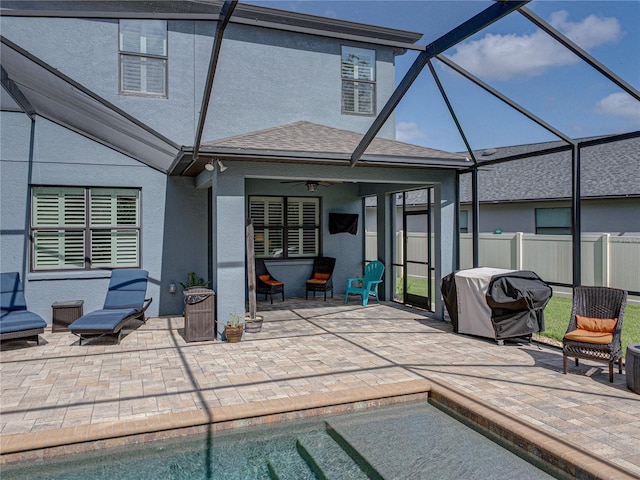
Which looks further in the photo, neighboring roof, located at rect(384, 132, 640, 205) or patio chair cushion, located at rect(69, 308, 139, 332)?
neighboring roof, located at rect(384, 132, 640, 205)

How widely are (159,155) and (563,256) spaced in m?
10.6

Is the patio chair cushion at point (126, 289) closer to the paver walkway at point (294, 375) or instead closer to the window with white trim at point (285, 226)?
the paver walkway at point (294, 375)

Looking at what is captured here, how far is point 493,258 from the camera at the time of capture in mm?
14727

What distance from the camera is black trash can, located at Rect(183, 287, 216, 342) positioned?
7570 millimetres

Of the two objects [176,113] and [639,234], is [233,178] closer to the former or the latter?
[176,113]

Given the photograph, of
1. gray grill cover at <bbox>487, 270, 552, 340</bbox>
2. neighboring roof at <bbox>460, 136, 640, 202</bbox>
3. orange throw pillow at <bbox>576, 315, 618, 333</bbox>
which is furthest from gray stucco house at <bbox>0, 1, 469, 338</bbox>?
neighboring roof at <bbox>460, 136, 640, 202</bbox>

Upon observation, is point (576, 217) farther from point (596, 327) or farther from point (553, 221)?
point (553, 221)

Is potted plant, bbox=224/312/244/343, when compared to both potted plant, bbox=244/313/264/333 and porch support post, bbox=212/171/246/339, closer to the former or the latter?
porch support post, bbox=212/171/246/339

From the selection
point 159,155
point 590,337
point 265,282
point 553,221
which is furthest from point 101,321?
point 553,221

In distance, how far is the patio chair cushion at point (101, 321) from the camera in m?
7.24

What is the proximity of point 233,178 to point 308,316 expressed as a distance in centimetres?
356

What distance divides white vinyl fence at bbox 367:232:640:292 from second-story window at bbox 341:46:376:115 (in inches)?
221

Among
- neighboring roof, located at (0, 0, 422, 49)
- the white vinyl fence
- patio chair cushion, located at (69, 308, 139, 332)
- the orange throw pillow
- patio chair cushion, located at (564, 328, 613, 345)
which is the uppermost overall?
neighboring roof, located at (0, 0, 422, 49)

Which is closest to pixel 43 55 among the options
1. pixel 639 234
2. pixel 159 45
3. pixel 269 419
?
pixel 159 45
